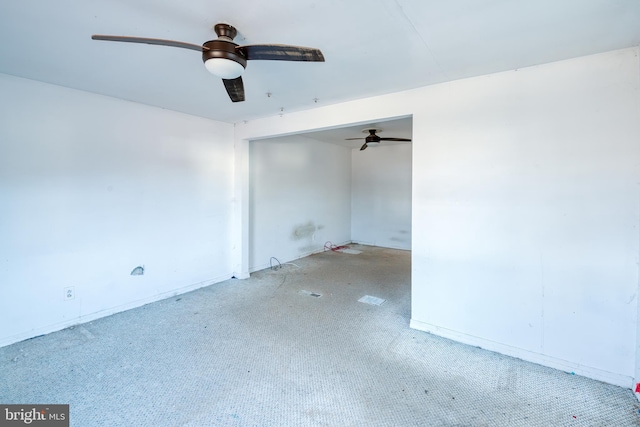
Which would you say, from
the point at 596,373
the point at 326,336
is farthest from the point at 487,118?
the point at 326,336

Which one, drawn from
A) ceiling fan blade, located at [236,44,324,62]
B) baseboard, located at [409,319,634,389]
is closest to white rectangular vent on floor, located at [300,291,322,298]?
baseboard, located at [409,319,634,389]

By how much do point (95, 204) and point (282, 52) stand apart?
2.67 m

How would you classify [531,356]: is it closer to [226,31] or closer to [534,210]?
[534,210]

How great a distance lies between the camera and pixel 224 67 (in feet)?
5.75

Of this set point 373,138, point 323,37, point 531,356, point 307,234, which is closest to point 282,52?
point 323,37

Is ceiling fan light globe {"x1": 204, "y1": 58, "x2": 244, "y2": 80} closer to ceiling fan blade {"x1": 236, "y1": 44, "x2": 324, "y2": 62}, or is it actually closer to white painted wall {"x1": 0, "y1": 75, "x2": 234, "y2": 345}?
ceiling fan blade {"x1": 236, "y1": 44, "x2": 324, "y2": 62}

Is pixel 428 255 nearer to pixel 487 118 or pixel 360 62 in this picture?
pixel 487 118

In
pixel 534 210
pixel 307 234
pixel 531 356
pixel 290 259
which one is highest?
pixel 534 210

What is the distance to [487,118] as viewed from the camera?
96.4 inches

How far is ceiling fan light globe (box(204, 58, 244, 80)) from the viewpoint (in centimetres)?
171

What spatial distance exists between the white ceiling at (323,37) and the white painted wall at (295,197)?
2406mm

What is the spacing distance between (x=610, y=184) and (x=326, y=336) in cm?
246

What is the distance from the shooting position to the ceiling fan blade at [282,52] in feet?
5.08

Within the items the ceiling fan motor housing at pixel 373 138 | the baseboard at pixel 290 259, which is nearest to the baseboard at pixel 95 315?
the baseboard at pixel 290 259
